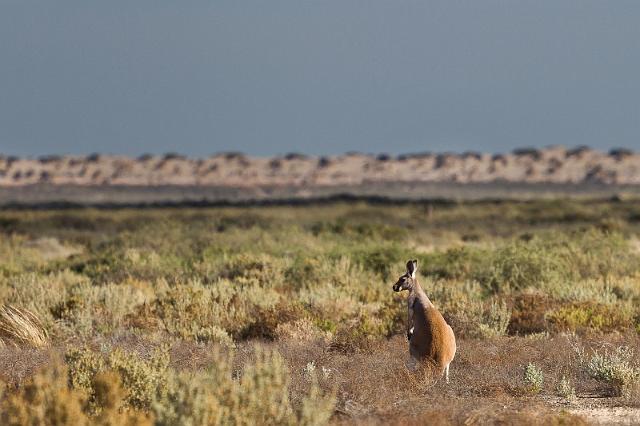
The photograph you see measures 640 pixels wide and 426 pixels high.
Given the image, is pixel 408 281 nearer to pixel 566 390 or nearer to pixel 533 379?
pixel 533 379

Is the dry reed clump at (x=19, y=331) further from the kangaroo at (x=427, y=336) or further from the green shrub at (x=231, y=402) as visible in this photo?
the green shrub at (x=231, y=402)

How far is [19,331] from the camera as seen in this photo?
12.0m

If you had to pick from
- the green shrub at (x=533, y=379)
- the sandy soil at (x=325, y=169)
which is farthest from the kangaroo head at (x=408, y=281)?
the sandy soil at (x=325, y=169)

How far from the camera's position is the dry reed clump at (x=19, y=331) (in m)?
12.0

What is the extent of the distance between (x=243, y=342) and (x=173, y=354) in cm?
224

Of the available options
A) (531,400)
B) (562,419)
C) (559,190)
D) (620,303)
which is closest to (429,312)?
(531,400)

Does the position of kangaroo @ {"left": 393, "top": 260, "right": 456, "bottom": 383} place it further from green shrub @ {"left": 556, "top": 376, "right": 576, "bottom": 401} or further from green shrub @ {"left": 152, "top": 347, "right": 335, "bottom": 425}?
green shrub @ {"left": 152, "top": 347, "right": 335, "bottom": 425}

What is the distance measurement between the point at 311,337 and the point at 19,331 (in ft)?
10.9

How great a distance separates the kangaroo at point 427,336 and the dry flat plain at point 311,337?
0.17 meters

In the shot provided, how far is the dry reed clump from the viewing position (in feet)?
39.2

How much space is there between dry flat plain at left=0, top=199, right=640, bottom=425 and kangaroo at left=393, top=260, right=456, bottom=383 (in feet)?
0.54

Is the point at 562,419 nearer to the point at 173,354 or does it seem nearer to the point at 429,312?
the point at 429,312

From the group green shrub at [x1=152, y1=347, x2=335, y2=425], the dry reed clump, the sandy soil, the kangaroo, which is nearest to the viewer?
green shrub at [x1=152, y1=347, x2=335, y2=425]

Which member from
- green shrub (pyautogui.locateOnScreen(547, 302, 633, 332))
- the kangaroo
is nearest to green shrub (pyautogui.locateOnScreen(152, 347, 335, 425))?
the kangaroo
